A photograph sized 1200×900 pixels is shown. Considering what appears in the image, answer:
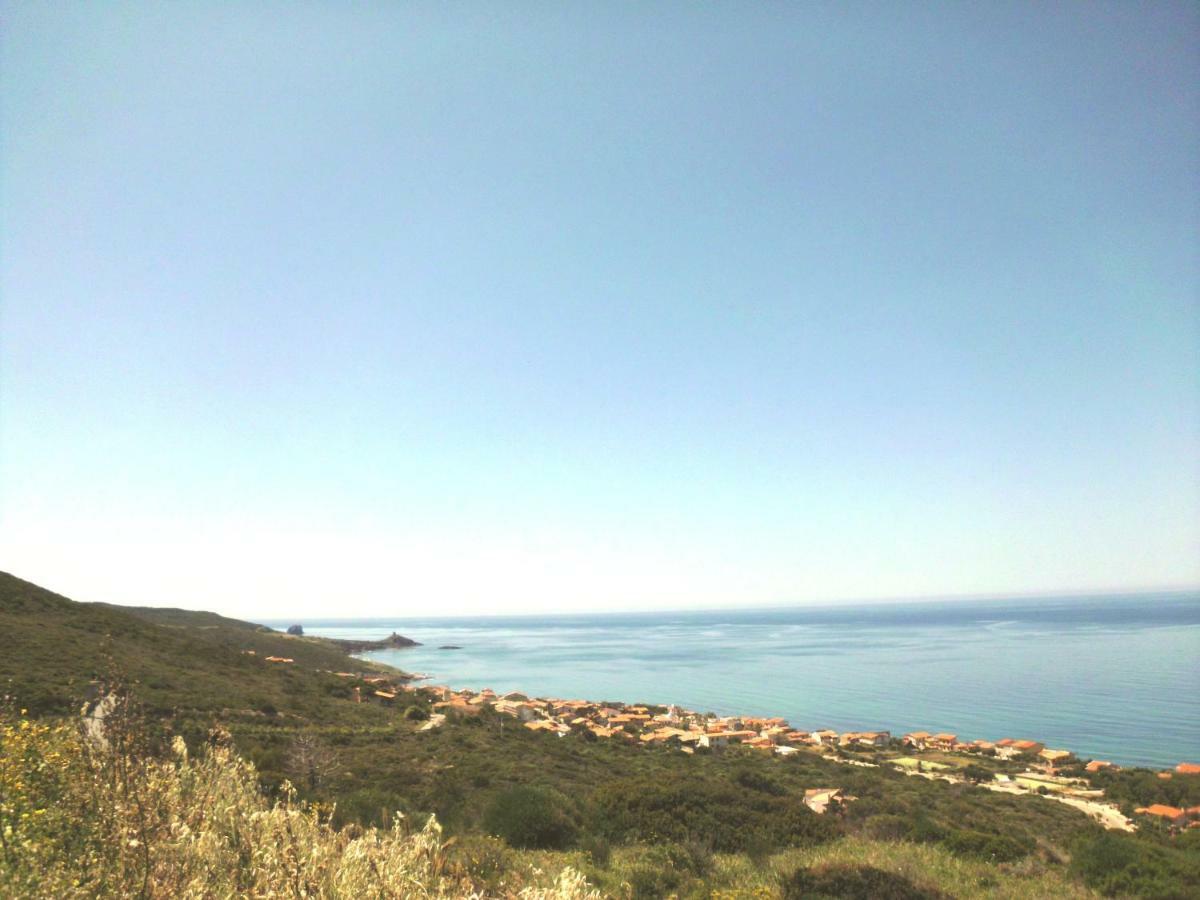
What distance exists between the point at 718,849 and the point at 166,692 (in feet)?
74.9

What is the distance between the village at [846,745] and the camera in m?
27.1

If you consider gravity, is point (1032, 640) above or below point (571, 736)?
below

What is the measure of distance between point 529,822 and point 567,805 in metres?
1.58

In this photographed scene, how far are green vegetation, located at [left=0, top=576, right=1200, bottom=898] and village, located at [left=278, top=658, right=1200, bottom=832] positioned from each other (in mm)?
1754

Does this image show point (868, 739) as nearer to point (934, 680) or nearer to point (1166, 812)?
point (1166, 812)

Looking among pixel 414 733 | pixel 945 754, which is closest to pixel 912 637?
pixel 945 754

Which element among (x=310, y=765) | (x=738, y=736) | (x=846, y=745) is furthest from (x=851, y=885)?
(x=846, y=745)

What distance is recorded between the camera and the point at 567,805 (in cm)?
1226

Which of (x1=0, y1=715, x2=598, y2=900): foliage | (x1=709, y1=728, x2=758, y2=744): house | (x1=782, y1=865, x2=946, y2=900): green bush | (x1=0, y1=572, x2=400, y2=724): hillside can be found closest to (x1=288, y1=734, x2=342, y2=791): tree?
(x1=0, y1=572, x2=400, y2=724): hillside

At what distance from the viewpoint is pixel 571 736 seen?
3359 centimetres

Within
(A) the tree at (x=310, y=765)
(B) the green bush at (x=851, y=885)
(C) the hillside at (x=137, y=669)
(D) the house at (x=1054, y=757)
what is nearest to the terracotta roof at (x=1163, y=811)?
(D) the house at (x=1054, y=757)

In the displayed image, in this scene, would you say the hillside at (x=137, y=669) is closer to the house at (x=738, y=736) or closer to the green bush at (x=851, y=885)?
the green bush at (x=851, y=885)

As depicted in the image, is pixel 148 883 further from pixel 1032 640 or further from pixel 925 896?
pixel 1032 640

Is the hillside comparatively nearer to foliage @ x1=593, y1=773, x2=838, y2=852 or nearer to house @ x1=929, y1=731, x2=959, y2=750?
foliage @ x1=593, y1=773, x2=838, y2=852
